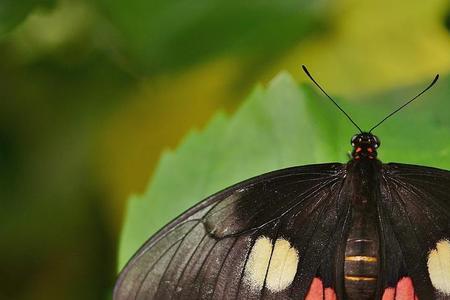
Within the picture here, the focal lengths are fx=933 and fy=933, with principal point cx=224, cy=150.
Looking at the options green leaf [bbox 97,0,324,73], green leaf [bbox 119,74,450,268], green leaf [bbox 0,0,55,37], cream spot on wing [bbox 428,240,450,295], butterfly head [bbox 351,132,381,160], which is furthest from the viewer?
green leaf [bbox 97,0,324,73]

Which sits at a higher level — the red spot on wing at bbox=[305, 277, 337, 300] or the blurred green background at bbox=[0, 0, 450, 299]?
the blurred green background at bbox=[0, 0, 450, 299]

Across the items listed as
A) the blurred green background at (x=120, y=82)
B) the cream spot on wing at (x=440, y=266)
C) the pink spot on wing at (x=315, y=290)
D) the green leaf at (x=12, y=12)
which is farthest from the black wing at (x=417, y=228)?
the green leaf at (x=12, y=12)

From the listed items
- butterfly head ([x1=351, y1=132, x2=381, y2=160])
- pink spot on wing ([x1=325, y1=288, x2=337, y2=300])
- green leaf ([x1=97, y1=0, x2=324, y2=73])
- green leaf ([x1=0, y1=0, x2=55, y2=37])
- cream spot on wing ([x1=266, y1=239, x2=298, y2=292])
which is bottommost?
pink spot on wing ([x1=325, y1=288, x2=337, y2=300])

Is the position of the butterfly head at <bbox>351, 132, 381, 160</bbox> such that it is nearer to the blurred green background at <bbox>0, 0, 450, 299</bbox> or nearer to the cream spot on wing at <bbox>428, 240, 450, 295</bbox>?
the cream spot on wing at <bbox>428, 240, 450, 295</bbox>

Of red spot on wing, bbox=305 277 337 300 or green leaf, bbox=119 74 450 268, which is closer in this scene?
red spot on wing, bbox=305 277 337 300

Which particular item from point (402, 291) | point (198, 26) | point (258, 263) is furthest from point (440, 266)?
point (198, 26)

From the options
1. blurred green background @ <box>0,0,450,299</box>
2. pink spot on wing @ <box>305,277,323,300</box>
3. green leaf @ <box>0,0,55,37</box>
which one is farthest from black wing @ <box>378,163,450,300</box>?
green leaf @ <box>0,0,55,37</box>

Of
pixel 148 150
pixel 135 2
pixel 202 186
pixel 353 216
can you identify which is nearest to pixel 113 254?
pixel 148 150
